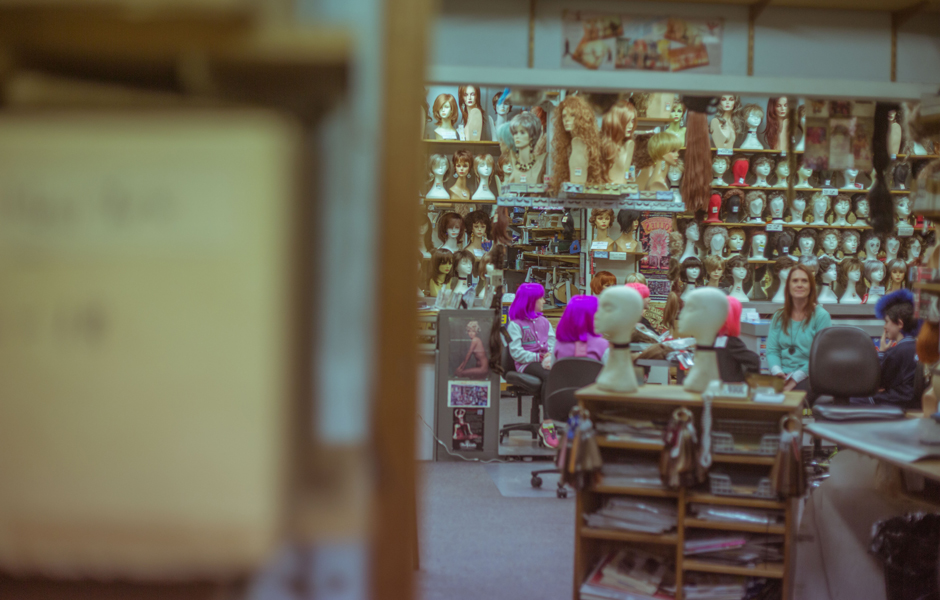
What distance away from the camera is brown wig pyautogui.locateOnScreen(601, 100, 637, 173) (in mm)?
4711

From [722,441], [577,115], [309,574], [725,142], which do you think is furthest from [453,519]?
[725,142]

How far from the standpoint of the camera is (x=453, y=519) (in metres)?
4.39

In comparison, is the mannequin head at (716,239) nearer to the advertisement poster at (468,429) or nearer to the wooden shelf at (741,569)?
the advertisement poster at (468,429)

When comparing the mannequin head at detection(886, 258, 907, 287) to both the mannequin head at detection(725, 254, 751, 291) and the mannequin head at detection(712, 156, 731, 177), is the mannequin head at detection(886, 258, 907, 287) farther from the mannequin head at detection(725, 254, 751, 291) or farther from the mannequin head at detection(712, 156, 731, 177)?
the mannequin head at detection(712, 156, 731, 177)

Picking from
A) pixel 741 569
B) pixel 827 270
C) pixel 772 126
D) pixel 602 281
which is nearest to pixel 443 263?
pixel 602 281

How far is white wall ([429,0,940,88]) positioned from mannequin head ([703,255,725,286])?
4.17m

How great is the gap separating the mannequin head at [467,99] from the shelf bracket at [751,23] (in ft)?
12.1

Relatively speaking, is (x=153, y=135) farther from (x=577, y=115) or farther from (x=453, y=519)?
(x=577, y=115)

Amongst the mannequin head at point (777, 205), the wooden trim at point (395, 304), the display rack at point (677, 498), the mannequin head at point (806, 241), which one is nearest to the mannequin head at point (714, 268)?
the mannequin head at point (777, 205)

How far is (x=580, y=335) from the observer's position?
538 cm

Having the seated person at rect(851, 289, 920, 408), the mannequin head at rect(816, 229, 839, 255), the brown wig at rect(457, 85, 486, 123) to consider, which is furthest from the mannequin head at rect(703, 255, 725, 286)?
the brown wig at rect(457, 85, 486, 123)

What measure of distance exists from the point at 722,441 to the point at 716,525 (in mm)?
324

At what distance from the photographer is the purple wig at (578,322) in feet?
17.6

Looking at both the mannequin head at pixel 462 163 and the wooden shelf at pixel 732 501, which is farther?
the mannequin head at pixel 462 163
